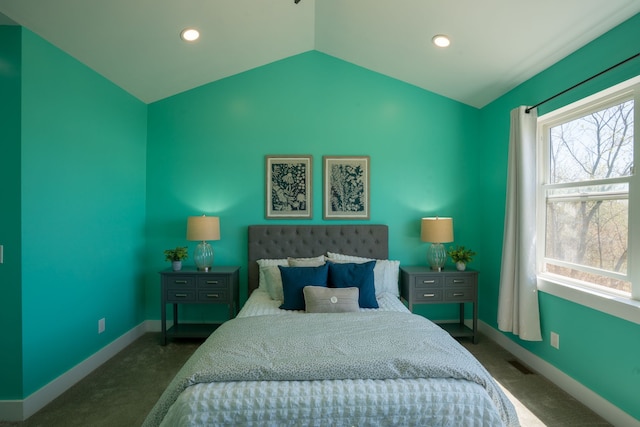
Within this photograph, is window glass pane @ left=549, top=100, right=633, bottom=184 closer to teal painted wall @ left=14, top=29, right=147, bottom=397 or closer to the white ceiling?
the white ceiling

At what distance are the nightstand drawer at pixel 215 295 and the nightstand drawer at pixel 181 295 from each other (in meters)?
0.09

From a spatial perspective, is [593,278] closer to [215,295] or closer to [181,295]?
[215,295]

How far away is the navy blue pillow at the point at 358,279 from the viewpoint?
289cm

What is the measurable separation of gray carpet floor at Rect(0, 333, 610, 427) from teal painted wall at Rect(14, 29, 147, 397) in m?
0.23

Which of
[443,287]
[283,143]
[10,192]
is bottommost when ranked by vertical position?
[443,287]

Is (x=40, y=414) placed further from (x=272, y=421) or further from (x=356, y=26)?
(x=356, y=26)

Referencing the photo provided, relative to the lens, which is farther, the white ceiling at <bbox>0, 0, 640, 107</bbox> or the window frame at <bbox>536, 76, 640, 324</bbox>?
the white ceiling at <bbox>0, 0, 640, 107</bbox>

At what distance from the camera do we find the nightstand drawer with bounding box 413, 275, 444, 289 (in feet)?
11.2

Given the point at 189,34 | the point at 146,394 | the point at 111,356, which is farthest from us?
the point at 111,356

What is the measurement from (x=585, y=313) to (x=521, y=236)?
29.1 inches

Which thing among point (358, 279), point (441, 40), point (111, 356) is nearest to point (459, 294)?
point (358, 279)

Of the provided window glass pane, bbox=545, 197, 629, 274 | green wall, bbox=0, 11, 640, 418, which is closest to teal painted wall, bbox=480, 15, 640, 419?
green wall, bbox=0, 11, 640, 418

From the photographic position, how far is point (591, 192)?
8.36ft

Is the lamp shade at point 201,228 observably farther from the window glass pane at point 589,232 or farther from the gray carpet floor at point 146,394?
the window glass pane at point 589,232
